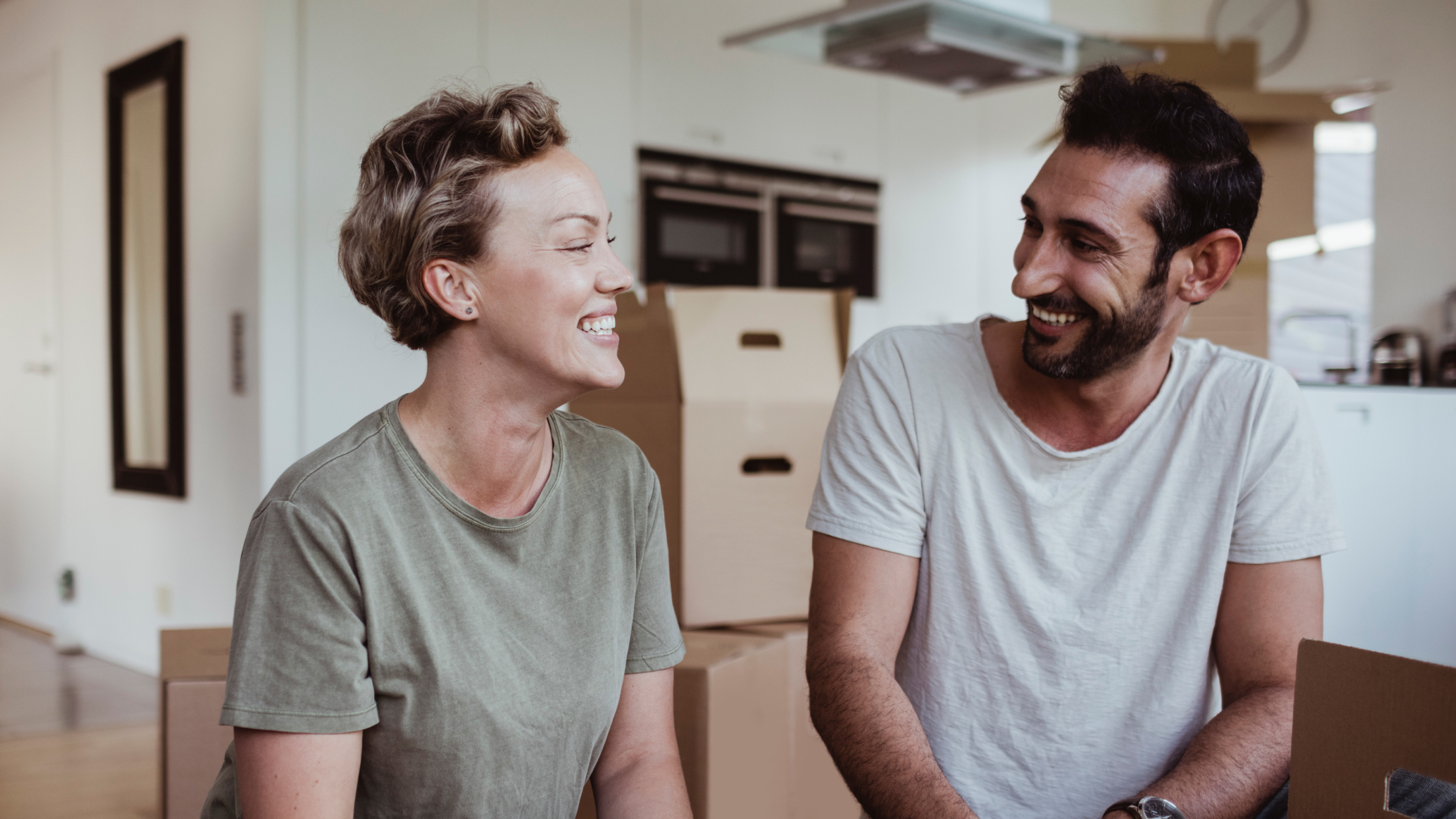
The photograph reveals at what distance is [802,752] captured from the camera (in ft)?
5.33

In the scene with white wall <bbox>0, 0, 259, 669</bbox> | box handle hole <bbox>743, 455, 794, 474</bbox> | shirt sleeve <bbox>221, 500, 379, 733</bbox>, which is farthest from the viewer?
white wall <bbox>0, 0, 259, 669</bbox>

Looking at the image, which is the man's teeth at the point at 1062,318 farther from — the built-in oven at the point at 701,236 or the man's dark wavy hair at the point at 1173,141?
the built-in oven at the point at 701,236

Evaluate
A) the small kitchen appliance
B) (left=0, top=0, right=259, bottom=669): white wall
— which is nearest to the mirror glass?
(left=0, top=0, right=259, bottom=669): white wall

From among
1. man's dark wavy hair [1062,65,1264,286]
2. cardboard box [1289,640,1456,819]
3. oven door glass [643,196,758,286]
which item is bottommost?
cardboard box [1289,640,1456,819]

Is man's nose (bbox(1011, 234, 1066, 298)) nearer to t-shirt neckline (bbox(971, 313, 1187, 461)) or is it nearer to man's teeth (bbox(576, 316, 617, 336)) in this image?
t-shirt neckline (bbox(971, 313, 1187, 461))

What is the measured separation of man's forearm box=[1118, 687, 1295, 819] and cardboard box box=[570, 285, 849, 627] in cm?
73

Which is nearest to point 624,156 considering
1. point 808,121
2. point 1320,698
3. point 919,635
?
point 808,121

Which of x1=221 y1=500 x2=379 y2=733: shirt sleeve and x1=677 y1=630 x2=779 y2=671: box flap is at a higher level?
x1=221 y1=500 x2=379 y2=733: shirt sleeve

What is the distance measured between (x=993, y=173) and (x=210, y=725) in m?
4.16

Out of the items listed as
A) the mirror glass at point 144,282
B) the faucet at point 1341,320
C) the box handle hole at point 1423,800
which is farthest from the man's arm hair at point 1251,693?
the mirror glass at point 144,282

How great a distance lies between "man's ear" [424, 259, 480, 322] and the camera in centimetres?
97

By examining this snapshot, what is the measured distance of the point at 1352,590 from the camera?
6.88ft

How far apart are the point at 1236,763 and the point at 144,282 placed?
3.59 m

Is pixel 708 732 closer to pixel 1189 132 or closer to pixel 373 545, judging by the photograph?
pixel 373 545
